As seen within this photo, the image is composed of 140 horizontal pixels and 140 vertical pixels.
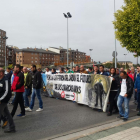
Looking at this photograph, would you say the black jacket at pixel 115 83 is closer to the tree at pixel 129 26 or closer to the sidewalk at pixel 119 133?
the sidewalk at pixel 119 133

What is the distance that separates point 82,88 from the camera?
7680 millimetres

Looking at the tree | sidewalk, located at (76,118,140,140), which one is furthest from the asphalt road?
the tree

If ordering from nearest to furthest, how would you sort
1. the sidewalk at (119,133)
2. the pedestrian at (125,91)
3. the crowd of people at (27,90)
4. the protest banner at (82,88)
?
the sidewalk at (119,133) < the crowd of people at (27,90) < the pedestrian at (125,91) < the protest banner at (82,88)

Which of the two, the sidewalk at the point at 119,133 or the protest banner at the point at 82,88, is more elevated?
the protest banner at the point at 82,88

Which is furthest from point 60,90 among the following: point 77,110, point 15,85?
point 15,85

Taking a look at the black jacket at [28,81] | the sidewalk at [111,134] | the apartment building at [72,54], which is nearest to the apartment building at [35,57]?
the apartment building at [72,54]

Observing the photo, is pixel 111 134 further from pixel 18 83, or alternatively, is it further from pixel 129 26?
pixel 129 26

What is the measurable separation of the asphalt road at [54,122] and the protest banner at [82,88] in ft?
1.50

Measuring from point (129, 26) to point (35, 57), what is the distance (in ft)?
287

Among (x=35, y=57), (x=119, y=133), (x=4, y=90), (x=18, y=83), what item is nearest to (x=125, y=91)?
(x=119, y=133)

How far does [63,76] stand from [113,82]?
134 inches

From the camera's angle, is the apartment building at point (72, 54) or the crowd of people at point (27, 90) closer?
the crowd of people at point (27, 90)

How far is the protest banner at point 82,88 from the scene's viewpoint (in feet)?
21.7

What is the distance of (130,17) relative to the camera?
15375 mm
